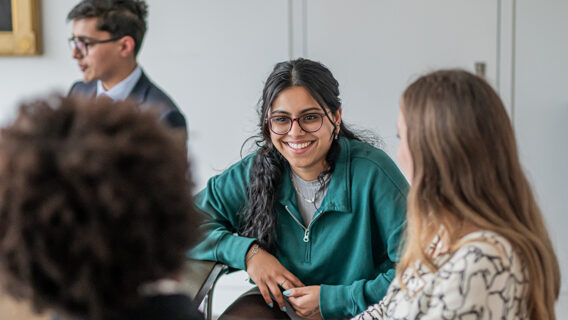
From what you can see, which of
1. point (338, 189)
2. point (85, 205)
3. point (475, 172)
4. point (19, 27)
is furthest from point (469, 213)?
point (19, 27)

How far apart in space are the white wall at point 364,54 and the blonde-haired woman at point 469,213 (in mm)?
1811

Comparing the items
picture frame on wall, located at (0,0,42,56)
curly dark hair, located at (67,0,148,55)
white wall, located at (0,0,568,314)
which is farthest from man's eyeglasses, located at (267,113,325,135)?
picture frame on wall, located at (0,0,42,56)

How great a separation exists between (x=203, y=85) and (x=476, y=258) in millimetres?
2303

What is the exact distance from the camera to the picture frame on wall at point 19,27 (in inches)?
117

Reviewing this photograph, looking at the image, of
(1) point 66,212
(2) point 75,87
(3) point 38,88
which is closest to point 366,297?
(1) point 66,212

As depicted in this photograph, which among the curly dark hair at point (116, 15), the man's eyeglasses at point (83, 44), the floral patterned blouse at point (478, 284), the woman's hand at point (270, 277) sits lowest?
the woman's hand at point (270, 277)

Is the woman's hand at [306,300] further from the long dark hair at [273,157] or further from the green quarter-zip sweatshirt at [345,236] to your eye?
the long dark hair at [273,157]

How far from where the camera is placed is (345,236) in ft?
5.16

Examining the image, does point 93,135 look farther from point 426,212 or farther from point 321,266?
point 321,266

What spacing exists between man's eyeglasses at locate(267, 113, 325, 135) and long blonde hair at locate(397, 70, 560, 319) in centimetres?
56

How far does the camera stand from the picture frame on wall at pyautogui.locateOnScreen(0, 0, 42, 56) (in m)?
2.97

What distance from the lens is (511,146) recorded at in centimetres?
102

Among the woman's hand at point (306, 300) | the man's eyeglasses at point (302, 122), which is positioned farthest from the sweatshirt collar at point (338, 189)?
the woman's hand at point (306, 300)

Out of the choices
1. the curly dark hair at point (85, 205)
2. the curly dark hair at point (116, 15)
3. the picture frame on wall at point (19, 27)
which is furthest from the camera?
the picture frame on wall at point (19, 27)
